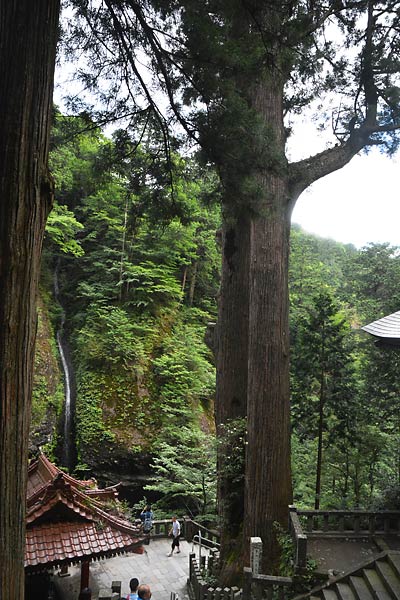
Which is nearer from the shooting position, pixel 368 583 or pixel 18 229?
pixel 18 229

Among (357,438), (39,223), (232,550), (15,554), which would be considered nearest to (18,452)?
(15,554)

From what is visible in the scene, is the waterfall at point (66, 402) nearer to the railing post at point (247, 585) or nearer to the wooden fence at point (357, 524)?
the wooden fence at point (357, 524)

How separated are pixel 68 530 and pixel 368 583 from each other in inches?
188

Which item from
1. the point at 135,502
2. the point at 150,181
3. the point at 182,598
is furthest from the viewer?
the point at 135,502

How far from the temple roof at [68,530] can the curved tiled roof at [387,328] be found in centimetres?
544

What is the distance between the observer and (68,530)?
715 cm

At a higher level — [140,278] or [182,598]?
[140,278]

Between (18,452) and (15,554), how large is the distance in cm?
52

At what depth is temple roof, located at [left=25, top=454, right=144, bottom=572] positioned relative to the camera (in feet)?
21.8

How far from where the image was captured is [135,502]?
13648 mm

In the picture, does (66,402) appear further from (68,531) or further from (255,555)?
(255,555)

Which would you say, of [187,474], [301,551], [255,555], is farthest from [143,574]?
[301,551]

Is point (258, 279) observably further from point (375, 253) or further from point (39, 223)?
point (375, 253)

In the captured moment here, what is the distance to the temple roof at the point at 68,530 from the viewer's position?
262 inches
